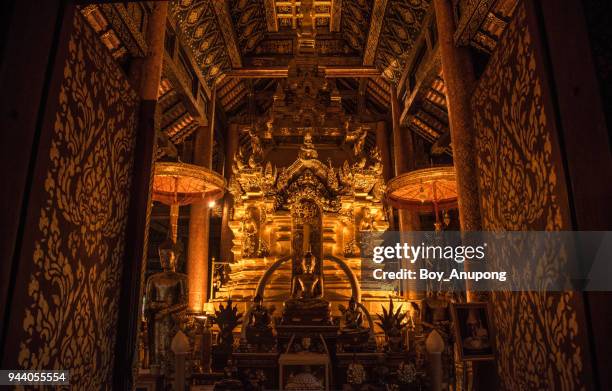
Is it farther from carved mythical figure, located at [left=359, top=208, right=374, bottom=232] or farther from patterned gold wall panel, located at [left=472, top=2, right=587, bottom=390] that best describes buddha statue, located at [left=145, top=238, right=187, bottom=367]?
carved mythical figure, located at [left=359, top=208, right=374, bottom=232]

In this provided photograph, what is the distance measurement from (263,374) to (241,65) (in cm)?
1093

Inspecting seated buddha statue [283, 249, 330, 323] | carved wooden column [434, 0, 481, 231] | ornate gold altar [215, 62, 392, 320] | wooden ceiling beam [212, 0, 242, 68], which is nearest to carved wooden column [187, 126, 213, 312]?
ornate gold altar [215, 62, 392, 320]

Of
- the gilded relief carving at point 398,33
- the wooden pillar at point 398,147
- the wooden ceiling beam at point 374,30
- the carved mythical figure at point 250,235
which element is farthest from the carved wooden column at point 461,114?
the carved mythical figure at point 250,235

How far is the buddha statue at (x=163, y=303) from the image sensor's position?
4902 mm

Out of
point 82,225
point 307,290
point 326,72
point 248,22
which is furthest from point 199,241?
point 82,225

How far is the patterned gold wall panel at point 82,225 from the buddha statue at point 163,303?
2.50 meters

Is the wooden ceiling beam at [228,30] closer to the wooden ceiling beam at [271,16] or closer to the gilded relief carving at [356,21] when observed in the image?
the wooden ceiling beam at [271,16]

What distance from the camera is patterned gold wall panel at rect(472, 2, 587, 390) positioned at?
1792 millimetres

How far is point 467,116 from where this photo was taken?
580 centimetres

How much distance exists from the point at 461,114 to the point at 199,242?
8.10 meters

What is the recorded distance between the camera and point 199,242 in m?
11.1

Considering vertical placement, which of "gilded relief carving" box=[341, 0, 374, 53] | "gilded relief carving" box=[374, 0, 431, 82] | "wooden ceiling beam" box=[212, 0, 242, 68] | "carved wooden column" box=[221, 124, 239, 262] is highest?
"gilded relief carving" box=[341, 0, 374, 53]

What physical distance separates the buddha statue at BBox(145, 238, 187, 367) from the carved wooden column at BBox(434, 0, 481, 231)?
4.14 meters

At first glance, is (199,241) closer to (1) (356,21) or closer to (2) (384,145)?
(2) (384,145)
